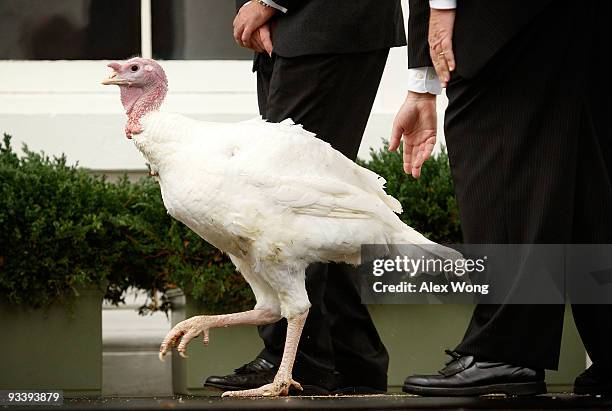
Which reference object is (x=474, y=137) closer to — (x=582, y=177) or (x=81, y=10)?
(x=582, y=177)

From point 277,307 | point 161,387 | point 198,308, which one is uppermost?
point 277,307

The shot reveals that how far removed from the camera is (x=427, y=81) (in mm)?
3891

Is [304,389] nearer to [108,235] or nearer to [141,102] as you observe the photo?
[141,102]

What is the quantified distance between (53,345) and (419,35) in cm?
264

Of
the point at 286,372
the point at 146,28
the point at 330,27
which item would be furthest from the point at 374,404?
the point at 146,28

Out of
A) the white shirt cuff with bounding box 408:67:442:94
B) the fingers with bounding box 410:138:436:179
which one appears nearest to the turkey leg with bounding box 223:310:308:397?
the fingers with bounding box 410:138:436:179

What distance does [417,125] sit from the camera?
4.00 metres

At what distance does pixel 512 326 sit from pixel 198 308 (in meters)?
2.36

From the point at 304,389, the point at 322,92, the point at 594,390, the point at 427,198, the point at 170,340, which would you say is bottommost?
the point at 304,389

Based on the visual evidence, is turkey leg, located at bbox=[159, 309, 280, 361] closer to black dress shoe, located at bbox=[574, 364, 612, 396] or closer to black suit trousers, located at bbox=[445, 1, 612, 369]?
black suit trousers, located at bbox=[445, 1, 612, 369]

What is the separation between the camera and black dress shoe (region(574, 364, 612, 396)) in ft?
11.9

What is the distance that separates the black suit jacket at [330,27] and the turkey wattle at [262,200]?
447 millimetres

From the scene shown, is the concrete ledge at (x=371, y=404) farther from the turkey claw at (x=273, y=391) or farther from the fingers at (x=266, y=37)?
the fingers at (x=266, y=37)

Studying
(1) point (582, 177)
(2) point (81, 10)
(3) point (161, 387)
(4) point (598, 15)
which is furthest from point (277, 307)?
(2) point (81, 10)
